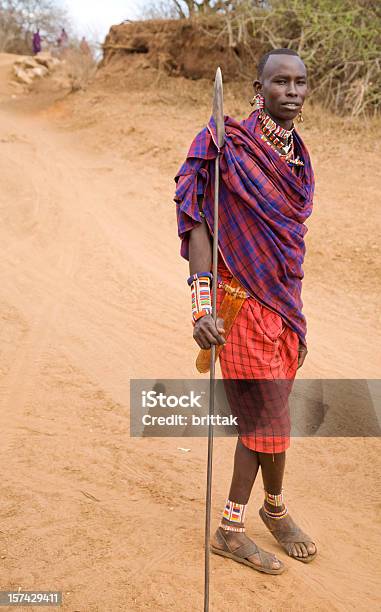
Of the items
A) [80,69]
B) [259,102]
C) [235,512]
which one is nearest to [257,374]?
[235,512]

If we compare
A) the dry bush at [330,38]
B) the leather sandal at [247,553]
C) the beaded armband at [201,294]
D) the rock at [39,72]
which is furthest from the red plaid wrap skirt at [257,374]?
the rock at [39,72]

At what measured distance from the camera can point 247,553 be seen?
2.63 meters

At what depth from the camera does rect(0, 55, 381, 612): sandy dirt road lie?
8.40ft

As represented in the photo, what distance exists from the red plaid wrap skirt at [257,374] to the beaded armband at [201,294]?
117mm

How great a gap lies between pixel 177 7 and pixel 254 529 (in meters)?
12.1

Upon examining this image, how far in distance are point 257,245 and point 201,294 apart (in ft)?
0.87

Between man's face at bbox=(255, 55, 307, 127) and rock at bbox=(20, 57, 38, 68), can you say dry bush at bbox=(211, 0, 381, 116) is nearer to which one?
rock at bbox=(20, 57, 38, 68)

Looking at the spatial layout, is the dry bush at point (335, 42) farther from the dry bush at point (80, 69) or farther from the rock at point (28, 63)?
the rock at point (28, 63)

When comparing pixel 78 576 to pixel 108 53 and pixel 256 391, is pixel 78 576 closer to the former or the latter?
pixel 256 391

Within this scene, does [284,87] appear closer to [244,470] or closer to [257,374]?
[257,374]

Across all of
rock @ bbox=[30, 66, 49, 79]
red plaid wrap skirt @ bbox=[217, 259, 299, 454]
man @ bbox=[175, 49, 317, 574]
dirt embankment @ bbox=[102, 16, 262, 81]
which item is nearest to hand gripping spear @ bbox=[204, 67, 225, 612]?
man @ bbox=[175, 49, 317, 574]

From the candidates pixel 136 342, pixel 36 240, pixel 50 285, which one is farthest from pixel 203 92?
pixel 136 342

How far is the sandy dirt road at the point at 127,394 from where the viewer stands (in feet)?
8.40

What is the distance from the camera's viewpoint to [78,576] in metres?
2.52
